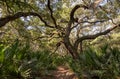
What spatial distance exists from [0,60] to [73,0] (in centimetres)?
1593

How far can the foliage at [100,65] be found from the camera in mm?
7707

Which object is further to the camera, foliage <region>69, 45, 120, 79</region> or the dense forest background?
foliage <region>69, 45, 120, 79</region>

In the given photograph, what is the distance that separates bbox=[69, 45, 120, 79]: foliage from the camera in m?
7.71

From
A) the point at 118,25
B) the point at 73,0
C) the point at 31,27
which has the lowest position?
the point at 118,25

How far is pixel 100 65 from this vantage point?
27.5 feet

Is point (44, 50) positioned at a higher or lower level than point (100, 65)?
higher

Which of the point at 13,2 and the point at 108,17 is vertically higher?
the point at 13,2

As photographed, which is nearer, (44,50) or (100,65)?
(100,65)

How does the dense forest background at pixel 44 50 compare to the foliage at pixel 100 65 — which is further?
the foliage at pixel 100 65

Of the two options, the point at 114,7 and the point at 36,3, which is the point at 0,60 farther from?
the point at 114,7

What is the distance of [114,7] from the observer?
1714cm

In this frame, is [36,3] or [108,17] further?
[108,17]

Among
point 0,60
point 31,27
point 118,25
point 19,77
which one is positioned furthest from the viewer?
point 31,27

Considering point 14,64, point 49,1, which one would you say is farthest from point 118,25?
point 14,64
